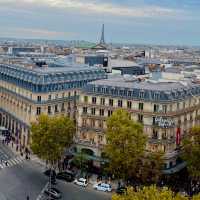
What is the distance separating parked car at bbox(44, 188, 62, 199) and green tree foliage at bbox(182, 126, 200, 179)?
2869 cm

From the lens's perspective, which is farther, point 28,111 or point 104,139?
point 28,111

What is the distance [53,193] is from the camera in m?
98.7

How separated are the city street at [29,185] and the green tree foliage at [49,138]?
631 centimetres

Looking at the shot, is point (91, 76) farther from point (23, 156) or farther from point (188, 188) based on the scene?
point (188, 188)

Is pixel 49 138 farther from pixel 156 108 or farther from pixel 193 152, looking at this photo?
pixel 193 152

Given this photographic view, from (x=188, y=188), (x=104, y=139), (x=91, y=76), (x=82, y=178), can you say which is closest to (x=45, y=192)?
(x=82, y=178)

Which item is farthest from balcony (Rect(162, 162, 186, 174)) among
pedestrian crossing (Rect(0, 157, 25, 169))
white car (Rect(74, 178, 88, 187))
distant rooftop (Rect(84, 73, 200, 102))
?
pedestrian crossing (Rect(0, 157, 25, 169))

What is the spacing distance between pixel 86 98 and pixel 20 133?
1212 inches

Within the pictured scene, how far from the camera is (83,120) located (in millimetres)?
122688

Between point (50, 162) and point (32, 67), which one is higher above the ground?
point (32, 67)

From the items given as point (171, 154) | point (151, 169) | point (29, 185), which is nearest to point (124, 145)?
point (151, 169)

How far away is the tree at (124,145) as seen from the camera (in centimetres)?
10150

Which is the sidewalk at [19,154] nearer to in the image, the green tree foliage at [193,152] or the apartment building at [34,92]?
the apartment building at [34,92]

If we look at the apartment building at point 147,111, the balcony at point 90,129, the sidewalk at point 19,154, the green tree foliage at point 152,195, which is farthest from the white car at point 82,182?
the green tree foliage at point 152,195
